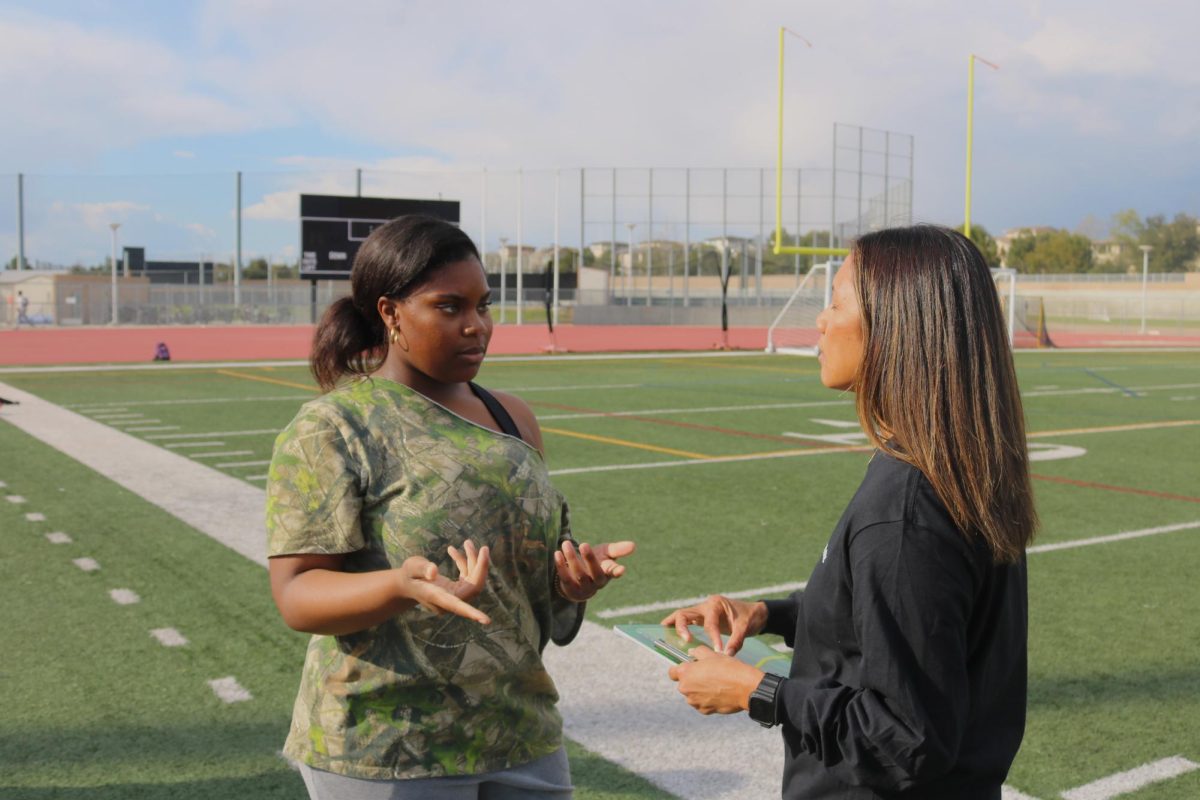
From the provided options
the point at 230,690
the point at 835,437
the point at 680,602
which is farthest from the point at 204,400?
the point at 230,690

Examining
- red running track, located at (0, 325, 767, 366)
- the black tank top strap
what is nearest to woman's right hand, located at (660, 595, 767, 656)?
the black tank top strap

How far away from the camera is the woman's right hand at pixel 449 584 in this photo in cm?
172

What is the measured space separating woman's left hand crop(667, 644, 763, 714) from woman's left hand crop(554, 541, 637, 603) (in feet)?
0.73

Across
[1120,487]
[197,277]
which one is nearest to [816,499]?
[1120,487]

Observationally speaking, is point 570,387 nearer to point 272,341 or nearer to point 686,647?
point 686,647

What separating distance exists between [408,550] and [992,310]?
3.36ft

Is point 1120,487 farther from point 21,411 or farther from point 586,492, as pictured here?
point 21,411

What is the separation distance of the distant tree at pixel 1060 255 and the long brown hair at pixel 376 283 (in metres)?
105

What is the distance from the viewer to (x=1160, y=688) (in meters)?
4.57

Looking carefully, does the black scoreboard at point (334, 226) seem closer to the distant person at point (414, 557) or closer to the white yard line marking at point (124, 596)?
the white yard line marking at point (124, 596)

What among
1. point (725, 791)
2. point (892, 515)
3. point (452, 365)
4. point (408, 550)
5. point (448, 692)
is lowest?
point (725, 791)

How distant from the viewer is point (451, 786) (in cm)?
201

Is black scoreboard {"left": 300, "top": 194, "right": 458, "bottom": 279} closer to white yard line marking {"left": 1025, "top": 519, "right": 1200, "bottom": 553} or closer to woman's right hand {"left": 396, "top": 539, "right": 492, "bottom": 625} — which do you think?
white yard line marking {"left": 1025, "top": 519, "right": 1200, "bottom": 553}

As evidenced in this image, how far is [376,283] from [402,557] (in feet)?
1.69
